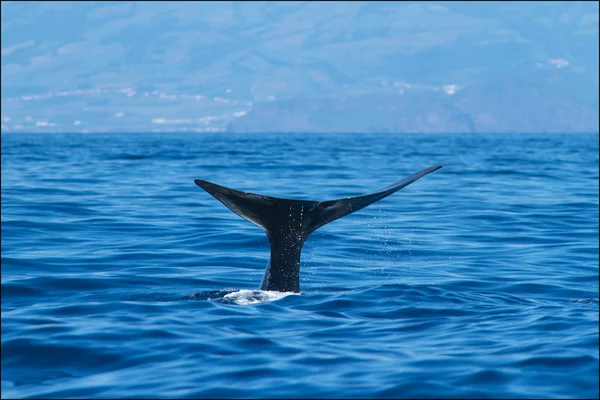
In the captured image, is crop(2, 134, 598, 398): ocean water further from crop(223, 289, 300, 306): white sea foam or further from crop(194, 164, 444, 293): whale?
crop(194, 164, 444, 293): whale

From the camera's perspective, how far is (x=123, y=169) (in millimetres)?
36000

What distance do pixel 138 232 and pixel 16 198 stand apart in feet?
21.4

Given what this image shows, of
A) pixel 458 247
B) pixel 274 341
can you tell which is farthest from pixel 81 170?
pixel 274 341

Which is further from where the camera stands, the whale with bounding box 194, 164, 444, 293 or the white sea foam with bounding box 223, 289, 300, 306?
the white sea foam with bounding box 223, 289, 300, 306

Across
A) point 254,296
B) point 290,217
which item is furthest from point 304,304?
point 290,217

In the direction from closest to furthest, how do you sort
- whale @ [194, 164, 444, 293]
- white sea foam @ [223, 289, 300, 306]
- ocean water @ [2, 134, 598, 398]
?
ocean water @ [2, 134, 598, 398] < whale @ [194, 164, 444, 293] < white sea foam @ [223, 289, 300, 306]

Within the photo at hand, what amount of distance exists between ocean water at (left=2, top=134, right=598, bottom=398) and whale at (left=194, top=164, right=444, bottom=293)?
0.28 metres

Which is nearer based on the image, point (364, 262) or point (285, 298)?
point (285, 298)

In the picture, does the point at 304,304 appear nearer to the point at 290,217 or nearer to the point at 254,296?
the point at 254,296

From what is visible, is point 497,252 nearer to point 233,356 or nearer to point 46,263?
point 46,263

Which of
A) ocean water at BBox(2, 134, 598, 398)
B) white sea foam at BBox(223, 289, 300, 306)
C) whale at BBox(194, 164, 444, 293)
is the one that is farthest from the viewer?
white sea foam at BBox(223, 289, 300, 306)

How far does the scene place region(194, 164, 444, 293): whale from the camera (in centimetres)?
952

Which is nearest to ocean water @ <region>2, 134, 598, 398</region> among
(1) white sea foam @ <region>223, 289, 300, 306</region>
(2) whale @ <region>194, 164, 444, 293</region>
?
(1) white sea foam @ <region>223, 289, 300, 306</region>

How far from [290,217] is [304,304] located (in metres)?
0.87
